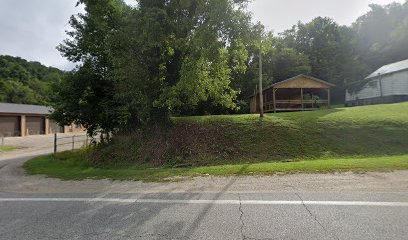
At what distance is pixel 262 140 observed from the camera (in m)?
12.0

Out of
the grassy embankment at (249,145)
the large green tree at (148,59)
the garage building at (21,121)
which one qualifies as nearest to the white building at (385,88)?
the grassy embankment at (249,145)

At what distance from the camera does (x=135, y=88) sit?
12758 millimetres

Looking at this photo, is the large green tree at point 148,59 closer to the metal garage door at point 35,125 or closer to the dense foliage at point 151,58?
the dense foliage at point 151,58

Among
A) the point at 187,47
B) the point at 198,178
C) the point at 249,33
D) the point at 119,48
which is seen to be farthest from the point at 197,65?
the point at 198,178

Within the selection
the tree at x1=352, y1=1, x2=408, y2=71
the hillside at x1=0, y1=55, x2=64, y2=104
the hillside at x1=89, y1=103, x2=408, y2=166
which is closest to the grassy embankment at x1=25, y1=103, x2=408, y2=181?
the hillside at x1=89, y1=103, x2=408, y2=166

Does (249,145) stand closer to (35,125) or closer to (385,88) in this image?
(385,88)

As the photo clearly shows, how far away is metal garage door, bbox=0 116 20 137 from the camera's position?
104 feet

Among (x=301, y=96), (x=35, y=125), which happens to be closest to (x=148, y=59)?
(x=301, y=96)

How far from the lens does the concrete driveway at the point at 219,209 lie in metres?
3.71

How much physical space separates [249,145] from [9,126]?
115 feet

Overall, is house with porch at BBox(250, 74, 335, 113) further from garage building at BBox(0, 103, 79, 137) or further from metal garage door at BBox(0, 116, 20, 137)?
metal garage door at BBox(0, 116, 20, 137)

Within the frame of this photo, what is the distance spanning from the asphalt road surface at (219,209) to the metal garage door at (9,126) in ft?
105

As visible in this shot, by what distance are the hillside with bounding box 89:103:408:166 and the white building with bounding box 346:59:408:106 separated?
16.0 m

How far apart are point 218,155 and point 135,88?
216 inches
